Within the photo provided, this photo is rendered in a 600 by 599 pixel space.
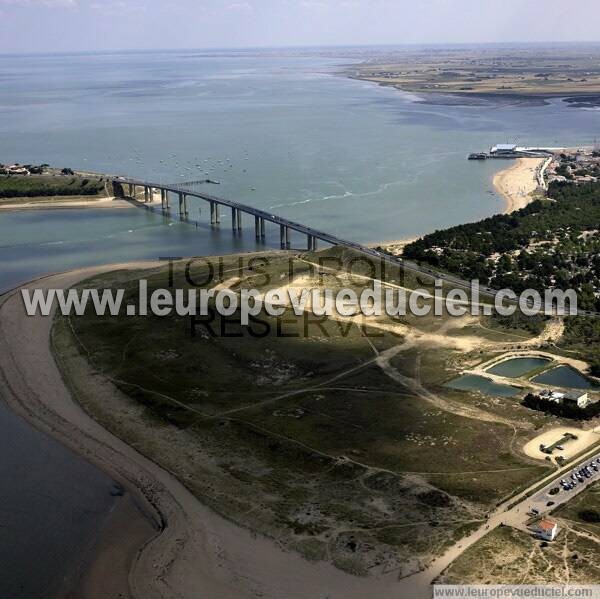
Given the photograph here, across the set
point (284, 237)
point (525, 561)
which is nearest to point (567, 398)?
point (525, 561)

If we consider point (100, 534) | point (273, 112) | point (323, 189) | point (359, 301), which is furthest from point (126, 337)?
point (273, 112)

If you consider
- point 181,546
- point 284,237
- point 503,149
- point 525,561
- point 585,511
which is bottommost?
point 181,546

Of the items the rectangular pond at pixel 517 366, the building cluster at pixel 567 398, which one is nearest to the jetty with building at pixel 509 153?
the rectangular pond at pixel 517 366

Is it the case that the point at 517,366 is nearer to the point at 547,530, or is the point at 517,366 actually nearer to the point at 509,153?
the point at 547,530

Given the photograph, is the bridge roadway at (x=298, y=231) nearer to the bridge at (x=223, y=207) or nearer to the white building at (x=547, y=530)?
the bridge at (x=223, y=207)

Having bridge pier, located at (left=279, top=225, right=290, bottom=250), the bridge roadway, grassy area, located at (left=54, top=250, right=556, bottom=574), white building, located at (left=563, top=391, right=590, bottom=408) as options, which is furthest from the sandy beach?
white building, located at (left=563, top=391, right=590, bottom=408)

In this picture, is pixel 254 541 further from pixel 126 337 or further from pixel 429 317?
pixel 429 317
